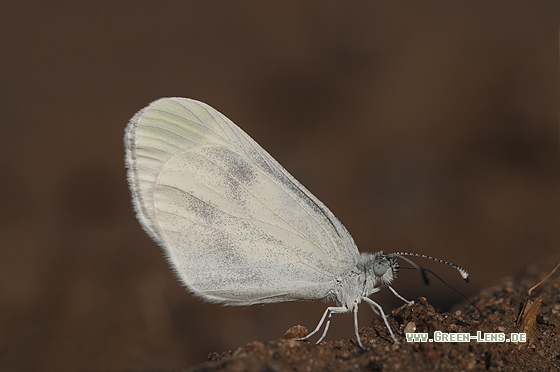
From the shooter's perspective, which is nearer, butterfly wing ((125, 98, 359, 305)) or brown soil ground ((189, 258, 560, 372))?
brown soil ground ((189, 258, 560, 372))

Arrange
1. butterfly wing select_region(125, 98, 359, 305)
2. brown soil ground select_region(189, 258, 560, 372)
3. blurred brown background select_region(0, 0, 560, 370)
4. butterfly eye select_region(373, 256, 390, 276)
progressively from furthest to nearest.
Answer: blurred brown background select_region(0, 0, 560, 370), butterfly wing select_region(125, 98, 359, 305), butterfly eye select_region(373, 256, 390, 276), brown soil ground select_region(189, 258, 560, 372)

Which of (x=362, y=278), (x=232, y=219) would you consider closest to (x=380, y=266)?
Answer: (x=362, y=278)

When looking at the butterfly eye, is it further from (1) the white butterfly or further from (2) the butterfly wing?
(2) the butterfly wing

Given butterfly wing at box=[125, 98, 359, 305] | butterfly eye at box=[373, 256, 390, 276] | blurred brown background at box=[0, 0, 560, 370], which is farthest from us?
blurred brown background at box=[0, 0, 560, 370]

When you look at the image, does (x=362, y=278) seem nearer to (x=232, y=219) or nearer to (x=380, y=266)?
(x=380, y=266)

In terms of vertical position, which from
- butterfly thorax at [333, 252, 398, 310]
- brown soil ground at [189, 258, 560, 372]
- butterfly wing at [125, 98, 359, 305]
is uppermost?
butterfly wing at [125, 98, 359, 305]

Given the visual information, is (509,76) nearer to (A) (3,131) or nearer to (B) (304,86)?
(B) (304,86)

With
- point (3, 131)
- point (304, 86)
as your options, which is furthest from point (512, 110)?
point (3, 131)

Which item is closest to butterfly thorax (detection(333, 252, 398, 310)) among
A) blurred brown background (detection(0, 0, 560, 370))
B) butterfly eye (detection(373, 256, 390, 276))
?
butterfly eye (detection(373, 256, 390, 276))
